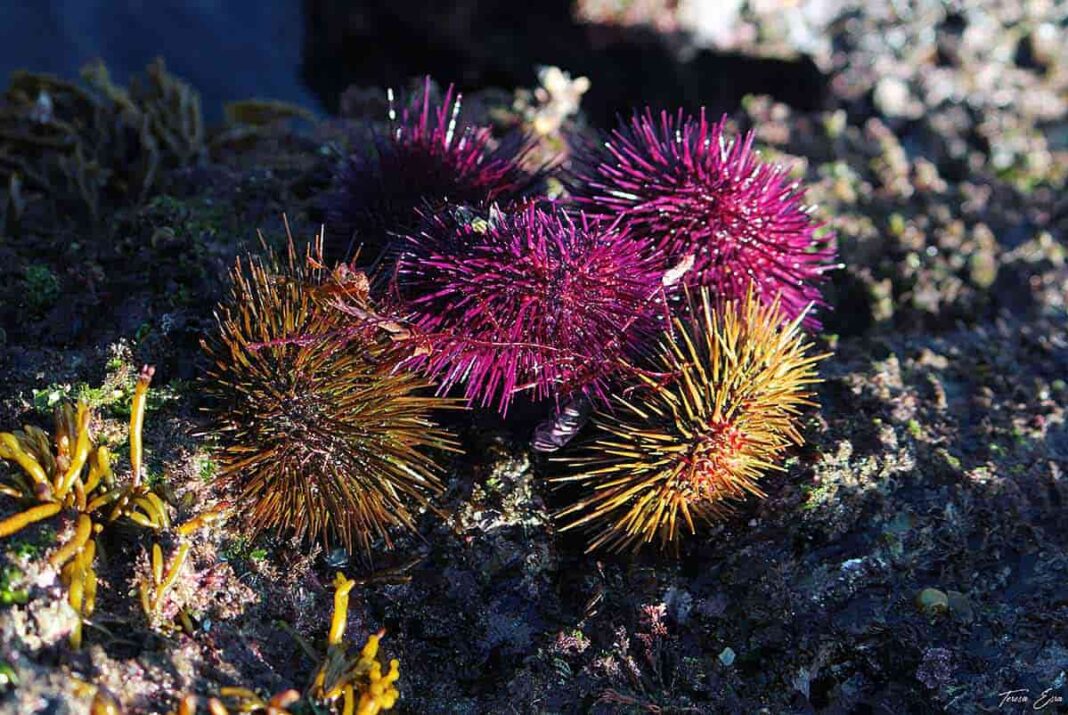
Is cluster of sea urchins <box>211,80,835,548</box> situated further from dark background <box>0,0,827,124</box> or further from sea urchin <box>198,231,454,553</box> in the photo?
dark background <box>0,0,827,124</box>

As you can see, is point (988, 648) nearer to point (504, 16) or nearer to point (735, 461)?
point (735, 461)

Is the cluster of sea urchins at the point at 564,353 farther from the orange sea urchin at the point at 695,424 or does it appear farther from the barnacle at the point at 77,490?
the barnacle at the point at 77,490

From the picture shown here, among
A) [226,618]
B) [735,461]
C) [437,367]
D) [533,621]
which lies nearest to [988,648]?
[735,461]

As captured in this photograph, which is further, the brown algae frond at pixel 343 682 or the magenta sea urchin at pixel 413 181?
the magenta sea urchin at pixel 413 181

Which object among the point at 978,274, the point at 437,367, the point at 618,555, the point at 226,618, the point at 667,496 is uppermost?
the point at 978,274

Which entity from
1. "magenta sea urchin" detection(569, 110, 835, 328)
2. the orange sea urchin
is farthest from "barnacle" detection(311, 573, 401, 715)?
"magenta sea urchin" detection(569, 110, 835, 328)

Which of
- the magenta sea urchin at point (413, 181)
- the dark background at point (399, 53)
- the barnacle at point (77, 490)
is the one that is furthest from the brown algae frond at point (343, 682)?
the dark background at point (399, 53)

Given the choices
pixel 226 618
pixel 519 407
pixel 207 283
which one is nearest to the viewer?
pixel 226 618

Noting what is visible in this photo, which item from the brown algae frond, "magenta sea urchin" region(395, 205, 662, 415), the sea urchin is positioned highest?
"magenta sea urchin" region(395, 205, 662, 415)
